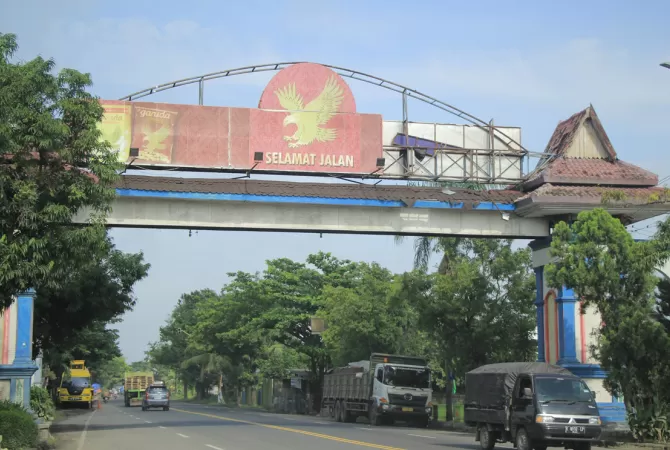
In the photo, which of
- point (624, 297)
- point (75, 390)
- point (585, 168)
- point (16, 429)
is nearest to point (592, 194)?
point (585, 168)

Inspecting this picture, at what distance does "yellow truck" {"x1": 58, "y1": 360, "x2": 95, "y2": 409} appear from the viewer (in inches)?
2469

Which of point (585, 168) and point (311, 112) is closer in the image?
point (311, 112)

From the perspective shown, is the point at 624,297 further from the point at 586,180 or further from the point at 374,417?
the point at 374,417

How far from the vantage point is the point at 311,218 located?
28.1 m

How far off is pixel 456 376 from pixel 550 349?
9.83 metres

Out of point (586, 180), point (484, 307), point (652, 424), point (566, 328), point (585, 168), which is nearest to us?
point (652, 424)

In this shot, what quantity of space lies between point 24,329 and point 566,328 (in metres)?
17.4

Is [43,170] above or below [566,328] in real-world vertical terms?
above

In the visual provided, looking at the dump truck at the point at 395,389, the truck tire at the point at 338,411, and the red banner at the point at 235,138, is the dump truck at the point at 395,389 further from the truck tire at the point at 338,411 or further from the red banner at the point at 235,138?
the red banner at the point at 235,138

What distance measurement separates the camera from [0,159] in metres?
17.0

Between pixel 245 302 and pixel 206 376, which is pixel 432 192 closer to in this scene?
pixel 245 302

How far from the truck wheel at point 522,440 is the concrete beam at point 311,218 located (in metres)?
11.0

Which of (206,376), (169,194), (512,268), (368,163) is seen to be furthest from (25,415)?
(206,376)

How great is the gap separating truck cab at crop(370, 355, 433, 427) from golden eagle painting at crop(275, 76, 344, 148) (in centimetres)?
1185
